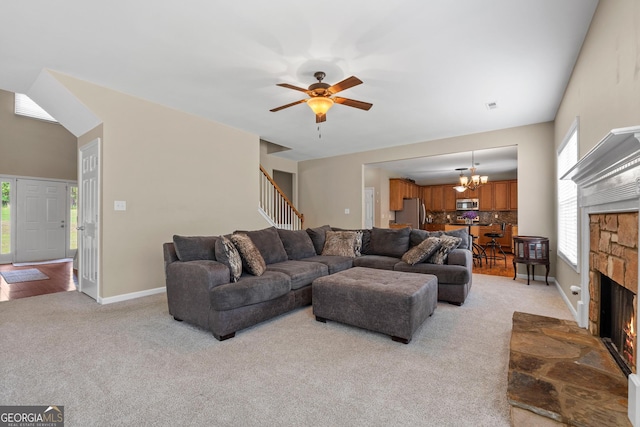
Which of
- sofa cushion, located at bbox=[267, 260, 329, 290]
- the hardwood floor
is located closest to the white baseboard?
the hardwood floor

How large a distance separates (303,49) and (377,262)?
9.20ft

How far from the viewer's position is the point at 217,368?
6.91 feet

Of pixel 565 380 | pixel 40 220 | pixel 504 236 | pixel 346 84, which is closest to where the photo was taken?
pixel 565 380

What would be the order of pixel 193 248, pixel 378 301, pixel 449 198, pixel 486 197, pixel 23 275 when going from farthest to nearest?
1. pixel 449 198
2. pixel 486 197
3. pixel 23 275
4. pixel 193 248
5. pixel 378 301

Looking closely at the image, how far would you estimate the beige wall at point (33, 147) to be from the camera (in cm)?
664

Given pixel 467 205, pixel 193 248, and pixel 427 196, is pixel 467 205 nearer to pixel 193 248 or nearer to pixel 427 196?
pixel 427 196

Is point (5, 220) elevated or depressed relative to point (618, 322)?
elevated

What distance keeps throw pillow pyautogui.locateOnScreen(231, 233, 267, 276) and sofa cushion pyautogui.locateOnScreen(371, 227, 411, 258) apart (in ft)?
7.02

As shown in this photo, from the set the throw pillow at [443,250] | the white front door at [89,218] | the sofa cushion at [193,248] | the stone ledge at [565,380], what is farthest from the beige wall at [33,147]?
the stone ledge at [565,380]

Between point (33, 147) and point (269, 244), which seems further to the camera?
point (33, 147)

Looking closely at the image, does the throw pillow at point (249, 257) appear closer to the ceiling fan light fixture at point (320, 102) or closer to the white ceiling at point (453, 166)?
the ceiling fan light fixture at point (320, 102)

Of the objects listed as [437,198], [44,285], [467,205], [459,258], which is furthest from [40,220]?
[467,205]

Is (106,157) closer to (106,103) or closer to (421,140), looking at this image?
(106,103)

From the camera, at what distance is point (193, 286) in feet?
9.16
